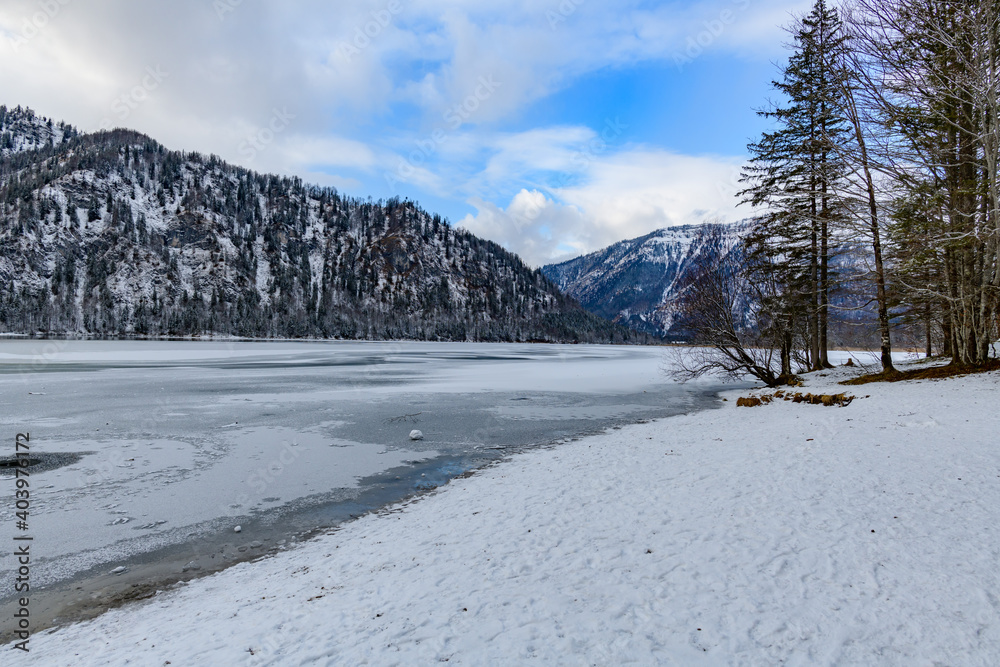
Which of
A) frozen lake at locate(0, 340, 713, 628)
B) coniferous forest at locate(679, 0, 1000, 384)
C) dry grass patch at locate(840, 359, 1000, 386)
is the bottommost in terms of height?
frozen lake at locate(0, 340, 713, 628)

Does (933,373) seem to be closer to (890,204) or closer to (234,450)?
(890,204)

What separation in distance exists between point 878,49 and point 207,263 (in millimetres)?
225927

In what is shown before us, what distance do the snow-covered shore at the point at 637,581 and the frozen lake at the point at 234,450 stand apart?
54.8 inches

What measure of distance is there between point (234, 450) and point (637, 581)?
9.75 metres

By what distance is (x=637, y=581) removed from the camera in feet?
14.4

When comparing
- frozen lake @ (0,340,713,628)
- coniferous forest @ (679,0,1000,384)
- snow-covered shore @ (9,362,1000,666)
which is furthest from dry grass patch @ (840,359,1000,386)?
snow-covered shore @ (9,362,1000,666)

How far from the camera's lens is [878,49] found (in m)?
9.23

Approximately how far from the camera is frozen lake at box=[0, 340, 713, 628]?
6492 mm

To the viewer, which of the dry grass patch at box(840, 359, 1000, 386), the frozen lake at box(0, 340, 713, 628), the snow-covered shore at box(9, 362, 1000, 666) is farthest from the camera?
the dry grass patch at box(840, 359, 1000, 386)

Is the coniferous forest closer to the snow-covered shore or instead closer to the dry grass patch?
the dry grass patch

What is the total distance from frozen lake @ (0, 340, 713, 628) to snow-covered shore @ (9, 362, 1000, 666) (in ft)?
4.56

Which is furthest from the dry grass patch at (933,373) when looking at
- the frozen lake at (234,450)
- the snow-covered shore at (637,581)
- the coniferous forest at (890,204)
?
the snow-covered shore at (637,581)

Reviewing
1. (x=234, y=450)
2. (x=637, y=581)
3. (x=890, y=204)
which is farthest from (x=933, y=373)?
(x=234, y=450)

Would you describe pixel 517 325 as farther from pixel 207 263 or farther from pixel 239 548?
pixel 239 548
